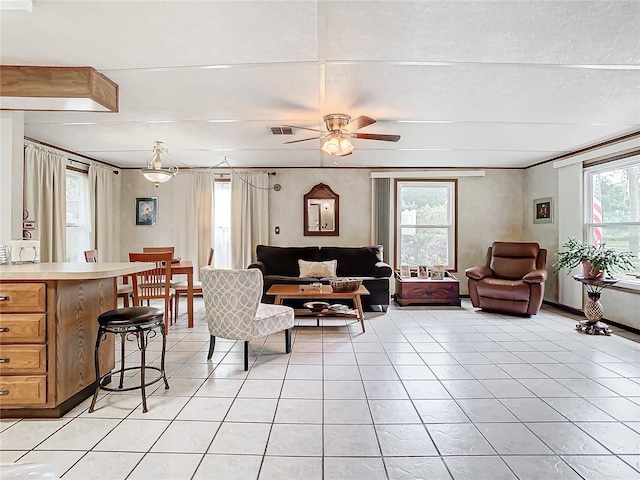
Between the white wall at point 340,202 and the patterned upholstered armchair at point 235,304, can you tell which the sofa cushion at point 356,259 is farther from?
the patterned upholstered armchair at point 235,304

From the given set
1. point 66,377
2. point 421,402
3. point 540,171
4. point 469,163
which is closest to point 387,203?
point 469,163

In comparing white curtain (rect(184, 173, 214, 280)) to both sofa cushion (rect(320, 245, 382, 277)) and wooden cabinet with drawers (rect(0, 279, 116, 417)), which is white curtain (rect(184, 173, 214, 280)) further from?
wooden cabinet with drawers (rect(0, 279, 116, 417))

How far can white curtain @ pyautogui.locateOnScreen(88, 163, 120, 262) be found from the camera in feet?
19.0

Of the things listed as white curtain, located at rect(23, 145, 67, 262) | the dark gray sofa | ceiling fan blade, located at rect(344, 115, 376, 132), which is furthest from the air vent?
white curtain, located at rect(23, 145, 67, 262)

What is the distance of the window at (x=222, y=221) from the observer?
6.62 metres

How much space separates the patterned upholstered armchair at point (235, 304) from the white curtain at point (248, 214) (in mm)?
3298

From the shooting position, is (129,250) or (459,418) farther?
(129,250)

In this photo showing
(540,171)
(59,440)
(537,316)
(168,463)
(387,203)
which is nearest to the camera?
(168,463)

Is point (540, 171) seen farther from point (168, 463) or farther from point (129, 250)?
point (129, 250)

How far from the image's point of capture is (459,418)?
230cm

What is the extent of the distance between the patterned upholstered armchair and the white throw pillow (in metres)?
2.44

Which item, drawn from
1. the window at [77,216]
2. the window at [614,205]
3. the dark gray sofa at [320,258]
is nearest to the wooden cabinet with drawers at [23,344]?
the dark gray sofa at [320,258]

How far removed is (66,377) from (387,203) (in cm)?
528

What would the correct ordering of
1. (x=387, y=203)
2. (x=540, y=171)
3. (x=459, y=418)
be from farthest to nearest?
(x=387, y=203)
(x=540, y=171)
(x=459, y=418)
